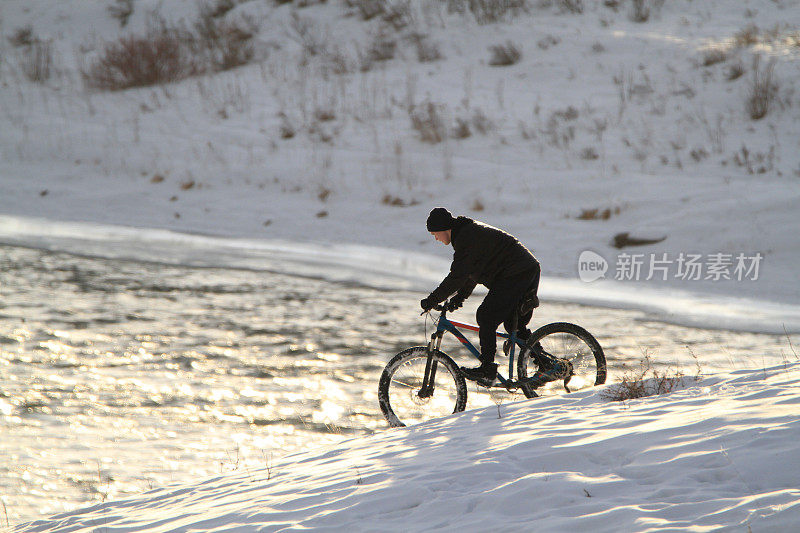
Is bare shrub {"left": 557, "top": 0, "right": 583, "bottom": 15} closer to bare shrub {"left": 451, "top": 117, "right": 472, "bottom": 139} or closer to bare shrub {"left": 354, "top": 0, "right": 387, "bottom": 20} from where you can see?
bare shrub {"left": 354, "top": 0, "right": 387, "bottom": 20}

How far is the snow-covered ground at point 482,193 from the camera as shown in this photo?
4520 mm

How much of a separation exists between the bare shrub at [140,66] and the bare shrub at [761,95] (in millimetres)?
14938

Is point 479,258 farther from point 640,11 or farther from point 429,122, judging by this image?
point 640,11

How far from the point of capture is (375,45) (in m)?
22.9

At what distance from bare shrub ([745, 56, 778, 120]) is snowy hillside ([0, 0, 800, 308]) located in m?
0.06

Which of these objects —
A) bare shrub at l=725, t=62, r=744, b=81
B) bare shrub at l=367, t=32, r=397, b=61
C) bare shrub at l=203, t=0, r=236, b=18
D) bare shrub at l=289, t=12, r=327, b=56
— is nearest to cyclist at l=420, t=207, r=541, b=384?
bare shrub at l=725, t=62, r=744, b=81

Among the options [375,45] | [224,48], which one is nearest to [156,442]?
[375,45]

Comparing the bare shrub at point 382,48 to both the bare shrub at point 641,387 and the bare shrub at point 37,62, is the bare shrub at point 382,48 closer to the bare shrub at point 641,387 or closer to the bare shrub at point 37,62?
the bare shrub at point 37,62

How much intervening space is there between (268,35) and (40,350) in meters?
18.7

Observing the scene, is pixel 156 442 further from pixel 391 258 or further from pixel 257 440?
pixel 391 258

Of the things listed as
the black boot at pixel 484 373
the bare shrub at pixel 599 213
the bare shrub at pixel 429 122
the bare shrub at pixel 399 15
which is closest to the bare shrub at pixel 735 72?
the bare shrub at pixel 599 213

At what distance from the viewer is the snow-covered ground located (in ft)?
14.8

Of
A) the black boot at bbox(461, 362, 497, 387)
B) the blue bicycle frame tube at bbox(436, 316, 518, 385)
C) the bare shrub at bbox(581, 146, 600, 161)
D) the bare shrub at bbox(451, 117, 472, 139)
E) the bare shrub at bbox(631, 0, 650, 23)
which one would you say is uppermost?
the bare shrub at bbox(631, 0, 650, 23)
